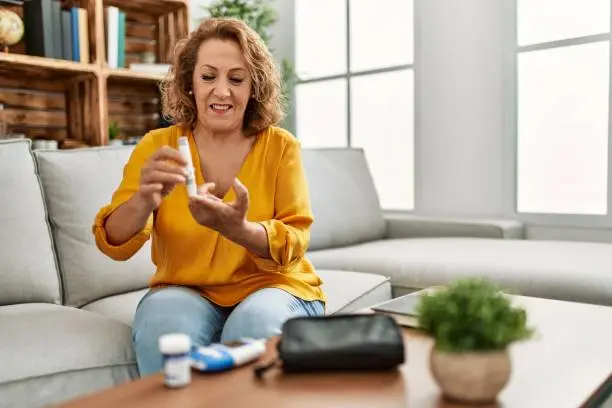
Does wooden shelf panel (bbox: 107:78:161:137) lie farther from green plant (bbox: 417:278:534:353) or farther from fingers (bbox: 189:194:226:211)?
green plant (bbox: 417:278:534:353)

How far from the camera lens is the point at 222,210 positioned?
1179 millimetres

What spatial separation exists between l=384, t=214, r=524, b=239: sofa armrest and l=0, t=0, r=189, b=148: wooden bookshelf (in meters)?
1.38

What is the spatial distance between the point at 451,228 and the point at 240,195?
1.64 m

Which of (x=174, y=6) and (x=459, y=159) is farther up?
(x=174, y=6)

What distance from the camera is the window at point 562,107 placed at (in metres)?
2.60

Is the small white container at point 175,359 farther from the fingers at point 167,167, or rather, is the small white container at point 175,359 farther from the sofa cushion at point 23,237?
the sofa cushion at point 23,237

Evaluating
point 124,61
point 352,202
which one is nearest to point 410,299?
point 352,202

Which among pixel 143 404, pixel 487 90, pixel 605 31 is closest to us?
pixel 143 404

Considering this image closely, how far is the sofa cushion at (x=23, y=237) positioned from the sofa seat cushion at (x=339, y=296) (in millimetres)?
144

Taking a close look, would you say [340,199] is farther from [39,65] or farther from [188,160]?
[188,160]

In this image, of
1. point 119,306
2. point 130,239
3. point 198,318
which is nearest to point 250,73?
point 130,239

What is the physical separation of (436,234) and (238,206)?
5.35 feet

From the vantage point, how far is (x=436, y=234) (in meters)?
2.66

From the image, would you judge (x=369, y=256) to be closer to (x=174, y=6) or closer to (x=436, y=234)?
(x=436, y=234)
